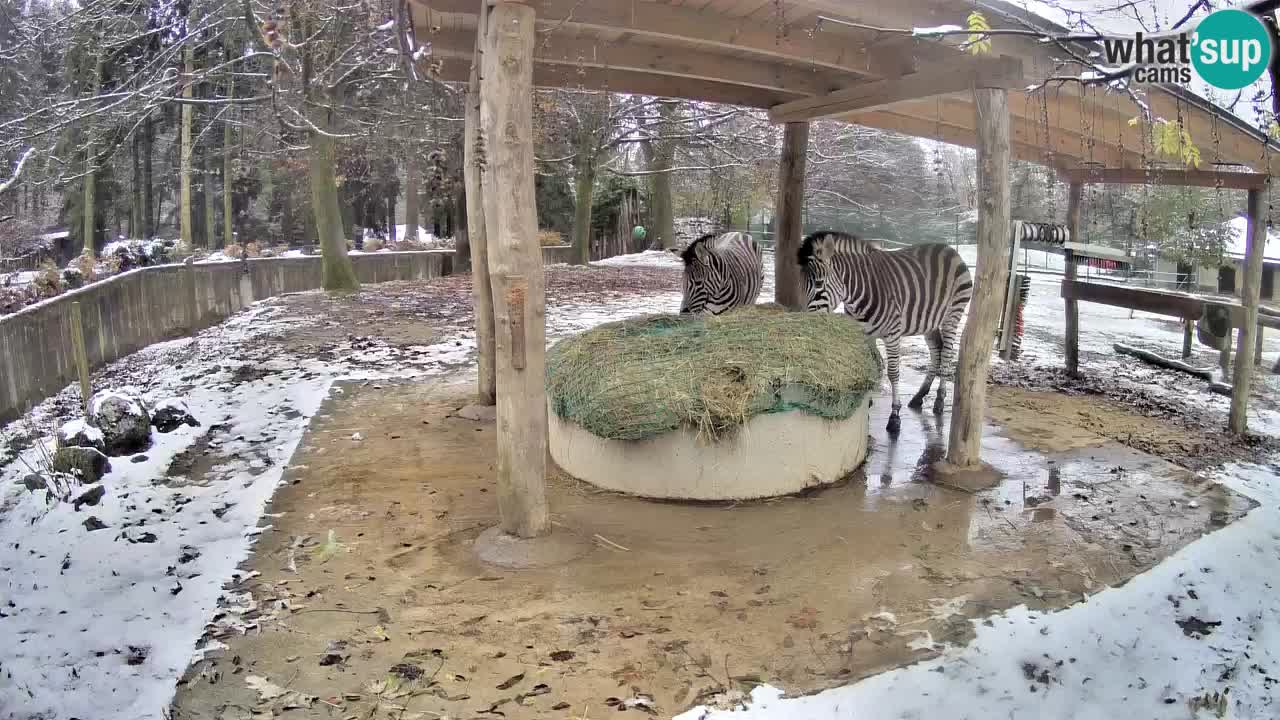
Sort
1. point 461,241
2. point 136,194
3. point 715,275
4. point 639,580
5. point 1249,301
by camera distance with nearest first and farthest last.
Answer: point 639,580, point 1249,301, point 715,275, point 461,241, point 136,194

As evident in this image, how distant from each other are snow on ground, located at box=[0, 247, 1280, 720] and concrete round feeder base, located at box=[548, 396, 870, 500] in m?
1.88

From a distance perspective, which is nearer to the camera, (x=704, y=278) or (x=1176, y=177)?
(x=1176, y=177)

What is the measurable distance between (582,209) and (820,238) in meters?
13.4

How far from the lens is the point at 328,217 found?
15312mm

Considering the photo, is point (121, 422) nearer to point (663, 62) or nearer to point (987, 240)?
point (663, 62)

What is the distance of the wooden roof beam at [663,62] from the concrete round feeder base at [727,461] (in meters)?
3.22

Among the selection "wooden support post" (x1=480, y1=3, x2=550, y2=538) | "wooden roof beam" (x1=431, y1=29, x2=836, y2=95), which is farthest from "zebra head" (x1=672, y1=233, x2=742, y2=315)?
"wooden support post" (x1=480, y1=3, x2=550, y2=538)

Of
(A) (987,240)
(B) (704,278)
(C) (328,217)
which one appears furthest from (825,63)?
(C) (328,217)

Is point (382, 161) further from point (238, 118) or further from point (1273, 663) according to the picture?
point (1273, 663)

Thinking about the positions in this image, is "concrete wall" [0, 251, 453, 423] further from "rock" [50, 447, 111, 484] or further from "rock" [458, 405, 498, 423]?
"rock" [458, 405, 498, 423]

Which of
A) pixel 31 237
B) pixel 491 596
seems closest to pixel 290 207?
pixel 31 237

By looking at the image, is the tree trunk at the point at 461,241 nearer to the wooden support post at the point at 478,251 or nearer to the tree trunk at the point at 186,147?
the tree trunk at the point at 186,147

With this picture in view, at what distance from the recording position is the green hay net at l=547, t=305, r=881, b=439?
209 inches

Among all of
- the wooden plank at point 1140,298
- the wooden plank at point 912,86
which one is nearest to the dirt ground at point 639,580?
the wooden plank at point 1140,298
